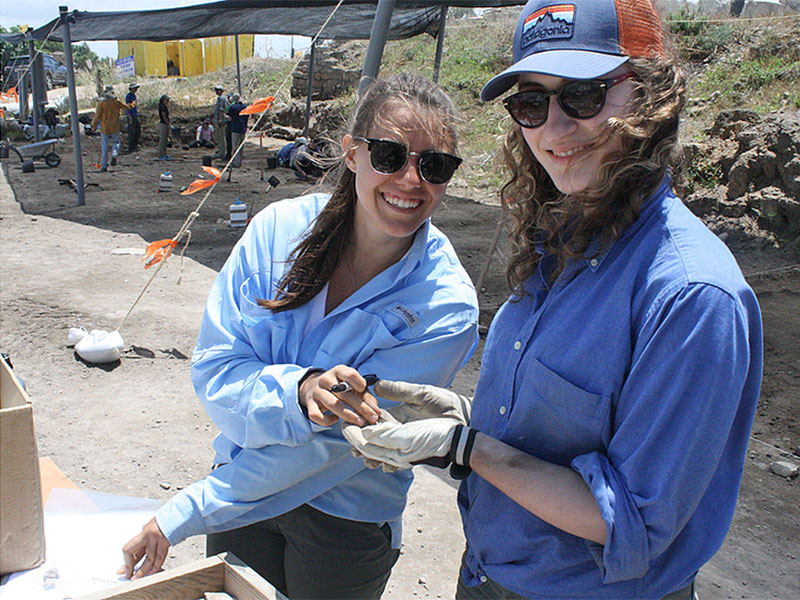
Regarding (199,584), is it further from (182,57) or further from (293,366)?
(182,57)

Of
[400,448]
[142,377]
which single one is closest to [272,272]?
[400,448]

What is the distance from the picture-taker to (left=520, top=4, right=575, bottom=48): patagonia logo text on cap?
1.15m

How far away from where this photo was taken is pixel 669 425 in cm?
101

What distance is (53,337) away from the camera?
5.37m

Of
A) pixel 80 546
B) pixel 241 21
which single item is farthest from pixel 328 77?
pixel 80 546

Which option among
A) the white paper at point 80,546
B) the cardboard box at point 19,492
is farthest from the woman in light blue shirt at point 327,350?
the cardboard box at point 19,492

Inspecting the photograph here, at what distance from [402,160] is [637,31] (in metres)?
0.72

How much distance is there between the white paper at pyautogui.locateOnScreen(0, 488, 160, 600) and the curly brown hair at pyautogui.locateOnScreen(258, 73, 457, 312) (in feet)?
2.68

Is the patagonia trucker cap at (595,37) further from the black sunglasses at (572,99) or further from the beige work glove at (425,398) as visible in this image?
the beige work glove at (425,398)

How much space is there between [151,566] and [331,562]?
465mm

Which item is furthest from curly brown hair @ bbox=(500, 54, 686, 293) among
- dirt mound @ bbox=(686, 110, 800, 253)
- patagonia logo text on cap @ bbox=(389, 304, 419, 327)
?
dirt mound @ bbox=(686, 110, 800, 253)

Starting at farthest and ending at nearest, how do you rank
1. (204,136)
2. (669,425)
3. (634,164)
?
(204,136) < (634,164) < (669,425)

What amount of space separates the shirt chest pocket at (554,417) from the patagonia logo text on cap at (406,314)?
451 mm

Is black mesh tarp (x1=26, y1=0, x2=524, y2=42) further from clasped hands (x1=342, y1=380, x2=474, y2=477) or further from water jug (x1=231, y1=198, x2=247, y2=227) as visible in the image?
clasped hands (x1=342, y1=380, x2=474, y2=477)
